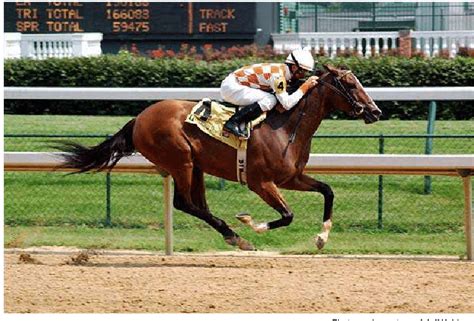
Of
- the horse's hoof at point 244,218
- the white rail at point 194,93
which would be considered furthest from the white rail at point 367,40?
the horse's hoof at point 244,218

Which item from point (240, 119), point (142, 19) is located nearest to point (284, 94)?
point (240, 119)

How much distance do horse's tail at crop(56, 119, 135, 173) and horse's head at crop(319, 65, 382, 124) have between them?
1.53 m

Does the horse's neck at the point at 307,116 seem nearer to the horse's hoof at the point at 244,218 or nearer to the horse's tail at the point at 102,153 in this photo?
the horse's hoof at the point at 244,218

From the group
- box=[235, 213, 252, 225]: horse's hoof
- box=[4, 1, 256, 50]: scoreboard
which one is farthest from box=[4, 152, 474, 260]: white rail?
box=[4, 1, 256, 50]: scoreboard

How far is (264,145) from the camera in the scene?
9.48 metres

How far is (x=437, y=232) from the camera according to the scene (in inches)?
455

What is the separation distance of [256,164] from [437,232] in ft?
8.95

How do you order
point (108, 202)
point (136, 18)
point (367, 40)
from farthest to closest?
point (367, 40)
point (136, 18)
point (108, 202)

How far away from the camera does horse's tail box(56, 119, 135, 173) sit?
385 inches

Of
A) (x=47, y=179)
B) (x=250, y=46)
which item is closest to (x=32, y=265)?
(x=47, y=179)

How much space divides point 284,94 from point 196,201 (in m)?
1.10

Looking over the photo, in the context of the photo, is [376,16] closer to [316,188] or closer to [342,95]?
[342,95]

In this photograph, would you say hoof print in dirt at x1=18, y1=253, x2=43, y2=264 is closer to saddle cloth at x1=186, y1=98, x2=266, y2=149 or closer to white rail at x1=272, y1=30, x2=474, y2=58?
saddle cloth at x1=186, y1=98, x2=266, y2=149
